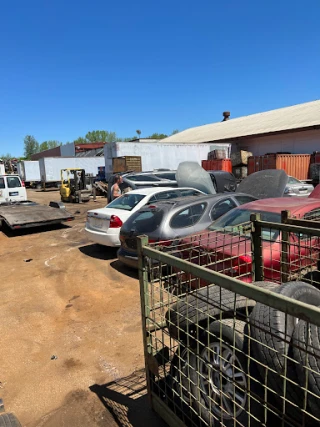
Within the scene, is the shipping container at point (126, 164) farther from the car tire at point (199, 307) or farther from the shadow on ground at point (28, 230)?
the car tire at point (199, 307)

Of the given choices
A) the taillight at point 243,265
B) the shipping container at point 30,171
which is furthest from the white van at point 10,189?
the shipping container at point 30,171

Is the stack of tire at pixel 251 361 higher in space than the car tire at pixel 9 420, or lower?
higher

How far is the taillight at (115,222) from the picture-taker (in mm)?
7441

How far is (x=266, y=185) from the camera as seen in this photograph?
8.79 m

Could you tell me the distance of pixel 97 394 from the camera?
10.1 ft

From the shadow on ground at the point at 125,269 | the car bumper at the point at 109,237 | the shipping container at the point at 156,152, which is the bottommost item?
the shadow on ground at the point at 125,269

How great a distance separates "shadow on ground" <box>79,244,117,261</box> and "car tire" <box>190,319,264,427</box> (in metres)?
5.55

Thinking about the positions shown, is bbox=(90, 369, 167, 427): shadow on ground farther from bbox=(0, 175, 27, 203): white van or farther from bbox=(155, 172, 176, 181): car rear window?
bbox=(0, 175, 27, 203): white van

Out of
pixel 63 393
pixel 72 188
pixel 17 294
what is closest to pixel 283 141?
pixel 72 188

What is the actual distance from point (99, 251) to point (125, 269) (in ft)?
5.76

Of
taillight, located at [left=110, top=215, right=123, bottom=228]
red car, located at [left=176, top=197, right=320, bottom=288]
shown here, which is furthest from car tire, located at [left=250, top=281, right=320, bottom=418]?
taillight, located at [left=110, top=215, right=123, bottom=228]

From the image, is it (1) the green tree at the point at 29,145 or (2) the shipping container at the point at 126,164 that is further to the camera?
(1) the green tree at the point at 29,145

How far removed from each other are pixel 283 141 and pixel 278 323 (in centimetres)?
2421

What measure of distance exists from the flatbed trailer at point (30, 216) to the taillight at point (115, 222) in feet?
14.0
